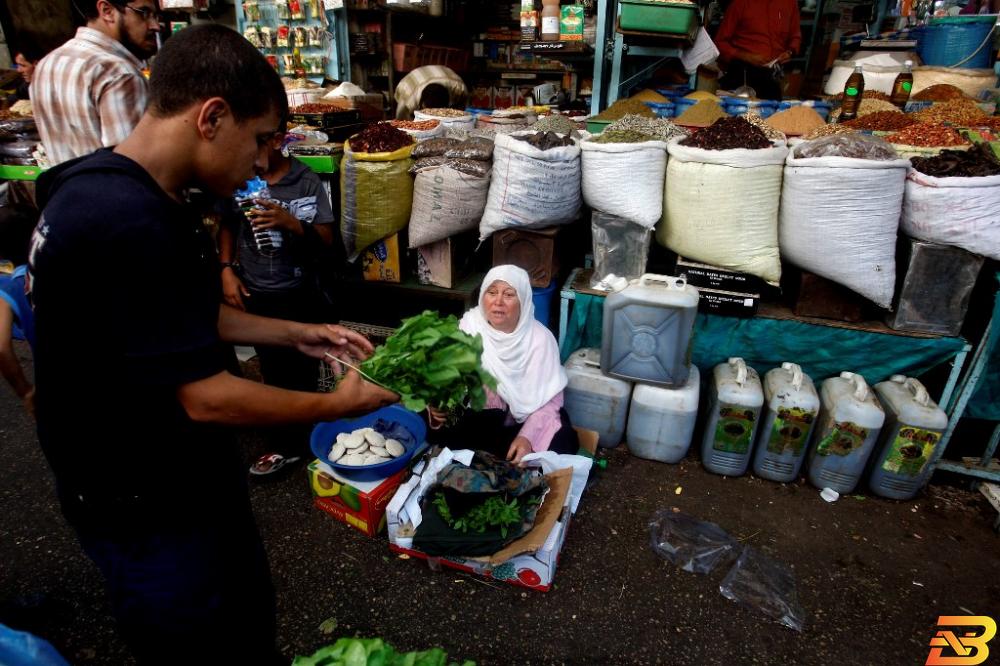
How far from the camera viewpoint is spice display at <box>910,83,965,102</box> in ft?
16.3

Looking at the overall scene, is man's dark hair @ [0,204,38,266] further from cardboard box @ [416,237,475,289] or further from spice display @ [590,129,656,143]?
spice display @ [590,129,656,143]

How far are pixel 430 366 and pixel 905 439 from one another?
8.72 ft

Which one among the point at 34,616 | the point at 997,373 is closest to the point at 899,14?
the point at 997,373

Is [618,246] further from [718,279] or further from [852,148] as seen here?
[852,148]

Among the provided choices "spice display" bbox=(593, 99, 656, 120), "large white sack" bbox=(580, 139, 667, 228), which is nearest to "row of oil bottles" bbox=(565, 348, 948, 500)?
"large white sack" bbox=(580, 139, 667, 228)

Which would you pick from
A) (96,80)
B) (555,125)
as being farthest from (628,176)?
(96,80)

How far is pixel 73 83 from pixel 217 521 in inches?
99.0

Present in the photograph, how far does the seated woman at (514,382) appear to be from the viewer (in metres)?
3.08

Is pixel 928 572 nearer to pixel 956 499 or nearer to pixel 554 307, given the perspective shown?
pixel 956 499

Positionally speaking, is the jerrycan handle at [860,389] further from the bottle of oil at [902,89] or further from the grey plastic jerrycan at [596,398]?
the bottle of oil at [902,89]

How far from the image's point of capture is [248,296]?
3.05m

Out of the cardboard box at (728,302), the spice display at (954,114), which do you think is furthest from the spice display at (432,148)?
the spice display at (954,114)

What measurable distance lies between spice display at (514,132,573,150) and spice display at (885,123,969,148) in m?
2.03

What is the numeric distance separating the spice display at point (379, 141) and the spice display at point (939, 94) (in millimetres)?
4729
